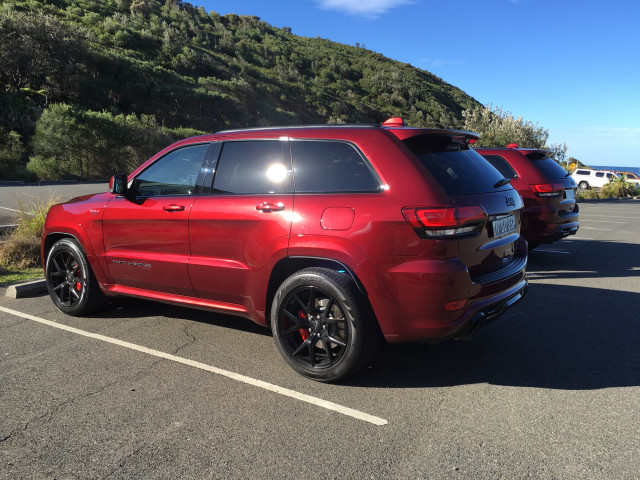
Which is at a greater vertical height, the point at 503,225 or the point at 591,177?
the point at 503,225

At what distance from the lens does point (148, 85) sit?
35.8 m

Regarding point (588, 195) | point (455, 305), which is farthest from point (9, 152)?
point (588, 195)

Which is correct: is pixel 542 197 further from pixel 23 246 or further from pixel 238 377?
pixel 23 246

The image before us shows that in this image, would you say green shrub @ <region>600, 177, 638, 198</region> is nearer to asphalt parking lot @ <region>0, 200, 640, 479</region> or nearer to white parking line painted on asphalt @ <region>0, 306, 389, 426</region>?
asphalt parking lot @ <region>0, 200, 640, 479</region>

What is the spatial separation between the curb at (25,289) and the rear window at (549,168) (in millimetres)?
7458

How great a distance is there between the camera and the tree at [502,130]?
1146 inches

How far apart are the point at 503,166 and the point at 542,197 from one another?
2.71 ft

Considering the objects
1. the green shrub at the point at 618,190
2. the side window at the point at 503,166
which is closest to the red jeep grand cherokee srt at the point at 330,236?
the side window at the point at 503,166

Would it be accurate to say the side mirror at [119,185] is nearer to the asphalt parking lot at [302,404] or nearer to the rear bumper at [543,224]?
the asphalt parking lot at [302,404]

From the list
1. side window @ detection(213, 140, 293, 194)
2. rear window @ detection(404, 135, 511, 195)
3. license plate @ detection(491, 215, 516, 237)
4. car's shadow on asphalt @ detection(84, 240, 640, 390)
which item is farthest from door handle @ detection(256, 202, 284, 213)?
license plate @ detection(491, 215, 516, 237)

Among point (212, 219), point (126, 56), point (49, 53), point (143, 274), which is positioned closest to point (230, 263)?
point (212, 219)

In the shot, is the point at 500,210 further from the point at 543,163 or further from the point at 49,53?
the point at 49,53

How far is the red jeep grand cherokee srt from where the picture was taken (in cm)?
324

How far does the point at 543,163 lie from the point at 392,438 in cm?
667
